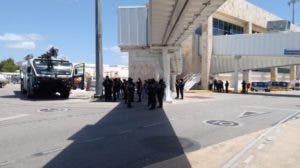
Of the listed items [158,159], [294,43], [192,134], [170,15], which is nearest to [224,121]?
[192,134]

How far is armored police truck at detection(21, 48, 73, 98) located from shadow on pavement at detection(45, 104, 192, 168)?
11.5m

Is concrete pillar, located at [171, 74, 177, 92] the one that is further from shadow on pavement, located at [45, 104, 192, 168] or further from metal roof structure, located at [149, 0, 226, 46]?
shadow on pavement, located at [45, 104, 192, 168]

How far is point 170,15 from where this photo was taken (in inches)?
540

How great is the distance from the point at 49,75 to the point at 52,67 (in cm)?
85

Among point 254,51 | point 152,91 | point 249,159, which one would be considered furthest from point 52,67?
point 254,51

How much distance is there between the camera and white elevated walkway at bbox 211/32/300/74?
36438mm

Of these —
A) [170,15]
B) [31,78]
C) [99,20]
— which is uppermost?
[99,20]

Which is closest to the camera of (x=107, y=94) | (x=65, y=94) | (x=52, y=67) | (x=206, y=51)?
(x=107, y=94)

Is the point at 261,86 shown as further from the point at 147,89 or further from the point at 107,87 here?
the point at 147,89

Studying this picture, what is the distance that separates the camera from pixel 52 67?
24734 millimetres

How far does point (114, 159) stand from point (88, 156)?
61 cm

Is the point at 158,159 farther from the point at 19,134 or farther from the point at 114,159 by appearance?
the point at 19,134

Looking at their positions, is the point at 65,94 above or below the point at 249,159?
above

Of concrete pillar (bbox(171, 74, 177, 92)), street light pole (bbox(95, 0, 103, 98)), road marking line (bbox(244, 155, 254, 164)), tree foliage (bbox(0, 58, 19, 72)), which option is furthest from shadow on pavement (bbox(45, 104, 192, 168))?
tree foliage (bbox(0, 58, 19, 72))
